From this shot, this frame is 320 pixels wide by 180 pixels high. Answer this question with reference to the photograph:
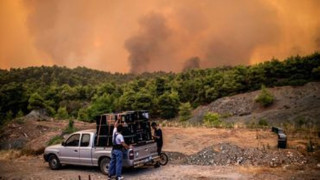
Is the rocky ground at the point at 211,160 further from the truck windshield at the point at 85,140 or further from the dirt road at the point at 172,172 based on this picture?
the truck windshield at the point at 85,140

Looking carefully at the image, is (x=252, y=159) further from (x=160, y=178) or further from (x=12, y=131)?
(x=12, y=131)

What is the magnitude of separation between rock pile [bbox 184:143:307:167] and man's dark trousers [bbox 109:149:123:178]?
17.1 ft

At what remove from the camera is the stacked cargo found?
1410 cm

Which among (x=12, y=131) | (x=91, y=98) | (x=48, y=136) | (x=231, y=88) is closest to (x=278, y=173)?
(x=48, y=136)

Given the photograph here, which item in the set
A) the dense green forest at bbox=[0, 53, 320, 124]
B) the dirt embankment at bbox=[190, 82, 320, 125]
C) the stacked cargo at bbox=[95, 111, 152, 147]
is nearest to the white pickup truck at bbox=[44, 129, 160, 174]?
the stacked cargo at bbox=[95, 111, 152, 147]

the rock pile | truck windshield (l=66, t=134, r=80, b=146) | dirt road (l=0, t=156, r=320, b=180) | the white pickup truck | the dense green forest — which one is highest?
the dense green forest

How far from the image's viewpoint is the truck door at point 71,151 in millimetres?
15359

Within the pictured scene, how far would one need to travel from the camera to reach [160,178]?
44.0 ft

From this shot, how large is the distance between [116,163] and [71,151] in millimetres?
3605

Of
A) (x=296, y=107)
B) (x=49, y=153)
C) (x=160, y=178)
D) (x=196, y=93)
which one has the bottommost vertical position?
(x=160, y=178)

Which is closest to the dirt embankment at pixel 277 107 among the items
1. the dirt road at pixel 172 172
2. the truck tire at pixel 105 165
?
the dirt road at pixel 172 172

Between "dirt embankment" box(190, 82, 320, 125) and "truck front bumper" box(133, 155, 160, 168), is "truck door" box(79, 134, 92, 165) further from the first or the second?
"dirt embankment" box(190, 82, 320, 125)

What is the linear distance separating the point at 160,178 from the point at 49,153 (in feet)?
21.1

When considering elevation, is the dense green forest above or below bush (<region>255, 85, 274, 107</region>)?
above
